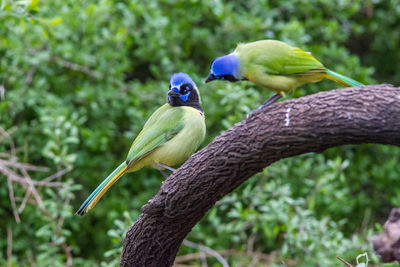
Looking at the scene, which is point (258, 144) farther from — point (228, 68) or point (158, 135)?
point (158, 135)

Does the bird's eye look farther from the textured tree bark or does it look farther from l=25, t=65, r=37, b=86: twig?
l=25, t=65, r=37, b=86: twig

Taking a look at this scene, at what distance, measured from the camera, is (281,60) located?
3.38 m

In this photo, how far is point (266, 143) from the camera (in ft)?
9.77

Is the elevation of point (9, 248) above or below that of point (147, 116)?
below

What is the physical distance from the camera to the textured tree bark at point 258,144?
279cm

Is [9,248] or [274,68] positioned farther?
[9,248]

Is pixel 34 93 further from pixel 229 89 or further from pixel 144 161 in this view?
pixel 144 161

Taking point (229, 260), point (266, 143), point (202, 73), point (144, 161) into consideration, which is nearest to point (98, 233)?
point (229, 260)

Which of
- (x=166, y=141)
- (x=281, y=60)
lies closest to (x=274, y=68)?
(x=281, y=60)

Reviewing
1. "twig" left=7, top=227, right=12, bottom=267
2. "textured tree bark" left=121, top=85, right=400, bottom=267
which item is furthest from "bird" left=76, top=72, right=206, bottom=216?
"twig" left=7, top=227, right=12, bottom=267

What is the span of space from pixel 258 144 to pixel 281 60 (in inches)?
24.6

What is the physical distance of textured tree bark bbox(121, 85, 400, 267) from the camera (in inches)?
110

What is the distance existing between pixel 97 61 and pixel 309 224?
258 centimetres

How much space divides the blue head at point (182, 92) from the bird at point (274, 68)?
0.92 ft
